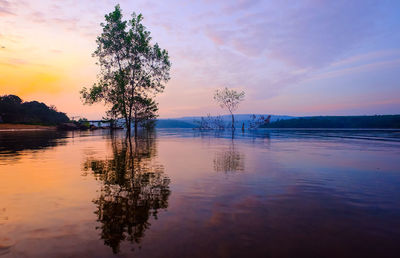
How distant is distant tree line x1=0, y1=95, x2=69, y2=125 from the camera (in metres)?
77.8

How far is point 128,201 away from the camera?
5344mm

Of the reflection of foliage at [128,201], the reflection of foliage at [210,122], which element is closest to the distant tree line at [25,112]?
the reflection of foliage at [210,122]

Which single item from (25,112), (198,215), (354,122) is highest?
(25,112)

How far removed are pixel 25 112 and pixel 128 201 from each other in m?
101

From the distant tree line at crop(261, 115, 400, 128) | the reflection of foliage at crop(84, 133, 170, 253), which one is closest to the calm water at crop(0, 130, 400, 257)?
the reflection of foliage at crop(84, 133, 170, 253)

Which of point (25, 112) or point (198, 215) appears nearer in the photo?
point (198, 215)

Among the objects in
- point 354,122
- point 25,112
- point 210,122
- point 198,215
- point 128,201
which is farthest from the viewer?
point 354,122

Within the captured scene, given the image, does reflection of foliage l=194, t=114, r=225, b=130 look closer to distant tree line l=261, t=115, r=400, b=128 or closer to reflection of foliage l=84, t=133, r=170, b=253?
distant tree line l=261, t=115, r=400, b=128

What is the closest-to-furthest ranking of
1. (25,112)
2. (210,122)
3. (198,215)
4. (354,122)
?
(198,215) < (25,112) < (210,122) < (354,122)

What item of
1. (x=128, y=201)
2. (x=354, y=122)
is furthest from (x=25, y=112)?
(x=354, y=122)

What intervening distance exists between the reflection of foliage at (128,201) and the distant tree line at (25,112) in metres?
92.5

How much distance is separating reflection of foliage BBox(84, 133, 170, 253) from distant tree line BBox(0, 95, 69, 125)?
92.5 meters

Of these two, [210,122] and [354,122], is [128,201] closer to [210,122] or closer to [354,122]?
[210,122]

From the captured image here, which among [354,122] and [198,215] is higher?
[354,122]
